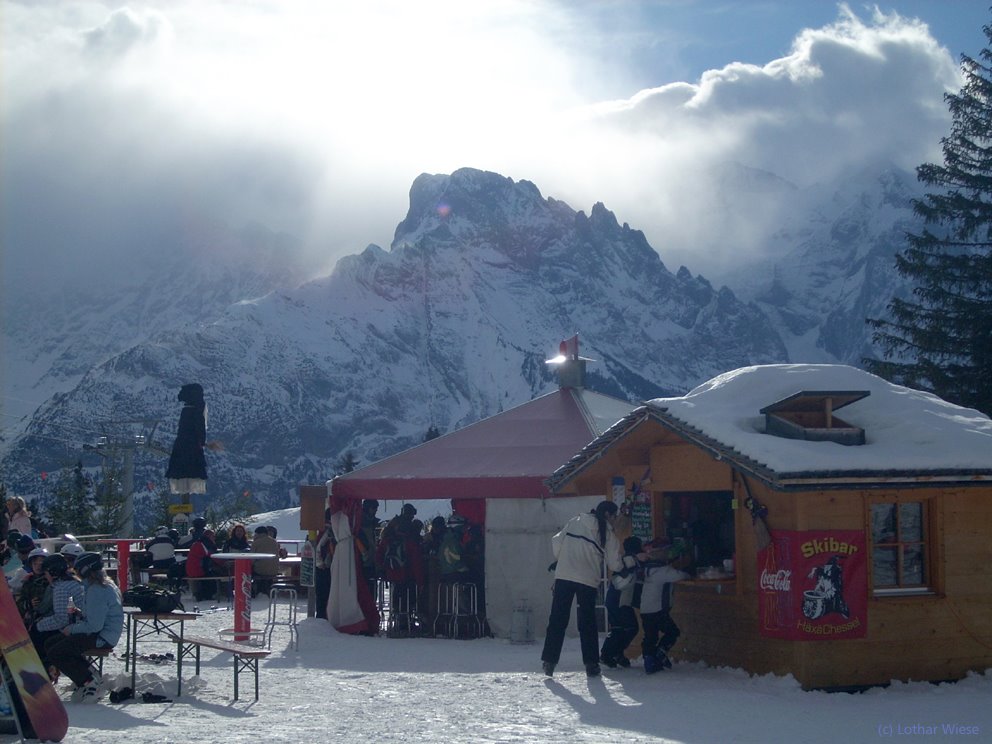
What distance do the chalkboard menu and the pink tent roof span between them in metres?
2.23

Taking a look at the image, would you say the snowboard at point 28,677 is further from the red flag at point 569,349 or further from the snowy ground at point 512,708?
the red flag at point 569,349

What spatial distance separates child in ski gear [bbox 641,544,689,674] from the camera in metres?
9.89

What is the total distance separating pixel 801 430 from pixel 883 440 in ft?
2.33

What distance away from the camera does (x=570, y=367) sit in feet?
53.7

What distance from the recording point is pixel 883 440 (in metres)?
9.61

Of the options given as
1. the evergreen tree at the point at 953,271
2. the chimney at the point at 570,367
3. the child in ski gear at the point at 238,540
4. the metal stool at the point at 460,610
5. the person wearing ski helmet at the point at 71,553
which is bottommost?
the metal stool at the point at 460,610

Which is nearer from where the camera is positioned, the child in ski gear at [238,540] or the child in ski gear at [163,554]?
the child in ski gear at [163,554]

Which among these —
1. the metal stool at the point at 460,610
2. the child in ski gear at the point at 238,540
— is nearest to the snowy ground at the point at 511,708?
the metal stool at the point at 460,610

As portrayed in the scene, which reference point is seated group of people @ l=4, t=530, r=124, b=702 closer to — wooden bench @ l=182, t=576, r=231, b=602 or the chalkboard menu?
the chalkboard menu

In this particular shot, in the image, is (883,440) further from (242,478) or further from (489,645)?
(242,478)

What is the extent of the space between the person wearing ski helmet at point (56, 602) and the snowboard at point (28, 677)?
1.64 metres

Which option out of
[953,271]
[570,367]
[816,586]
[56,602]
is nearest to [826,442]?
[816,586]

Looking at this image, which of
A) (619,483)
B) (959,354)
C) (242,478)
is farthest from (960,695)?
(242,478)

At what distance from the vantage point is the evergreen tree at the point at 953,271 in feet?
70.6
